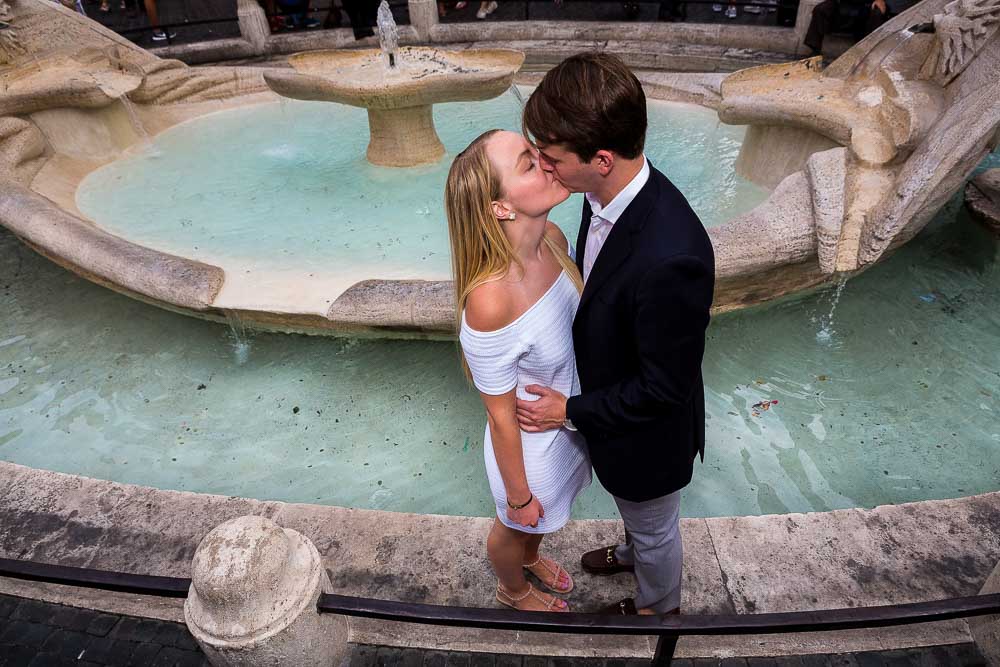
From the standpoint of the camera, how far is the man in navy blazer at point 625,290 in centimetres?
145

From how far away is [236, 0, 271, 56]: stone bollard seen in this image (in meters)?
9.99

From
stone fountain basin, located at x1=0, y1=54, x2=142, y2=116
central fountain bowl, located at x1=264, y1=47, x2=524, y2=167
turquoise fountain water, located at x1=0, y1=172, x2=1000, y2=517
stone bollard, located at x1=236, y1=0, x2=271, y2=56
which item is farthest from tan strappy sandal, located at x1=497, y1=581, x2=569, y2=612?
stone bollard, located at x1=236, y1=0, x2=271, y2=56

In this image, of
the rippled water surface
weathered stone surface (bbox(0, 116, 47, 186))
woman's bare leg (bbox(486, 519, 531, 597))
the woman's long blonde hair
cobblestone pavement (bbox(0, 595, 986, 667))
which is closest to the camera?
the woman's long blonde hair

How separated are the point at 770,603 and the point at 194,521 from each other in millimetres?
2398

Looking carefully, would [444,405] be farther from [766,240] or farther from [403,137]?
[403,137]

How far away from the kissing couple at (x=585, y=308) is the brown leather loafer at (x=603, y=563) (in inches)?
16.3

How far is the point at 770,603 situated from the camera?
8.02 feet

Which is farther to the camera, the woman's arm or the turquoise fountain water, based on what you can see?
the turquoise fountain water

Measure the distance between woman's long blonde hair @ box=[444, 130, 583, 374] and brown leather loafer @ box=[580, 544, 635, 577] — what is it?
136 centimetres

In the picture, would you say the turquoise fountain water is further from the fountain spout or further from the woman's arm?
Result: the fountain spout

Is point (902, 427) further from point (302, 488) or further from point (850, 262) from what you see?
point (302, 488)

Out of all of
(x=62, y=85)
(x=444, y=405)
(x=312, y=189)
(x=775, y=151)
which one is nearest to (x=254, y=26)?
(x=62, y=85)

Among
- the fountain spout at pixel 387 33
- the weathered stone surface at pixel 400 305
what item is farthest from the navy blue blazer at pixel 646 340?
the fountain spout at pixel 387 33

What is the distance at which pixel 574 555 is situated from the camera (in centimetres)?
267
